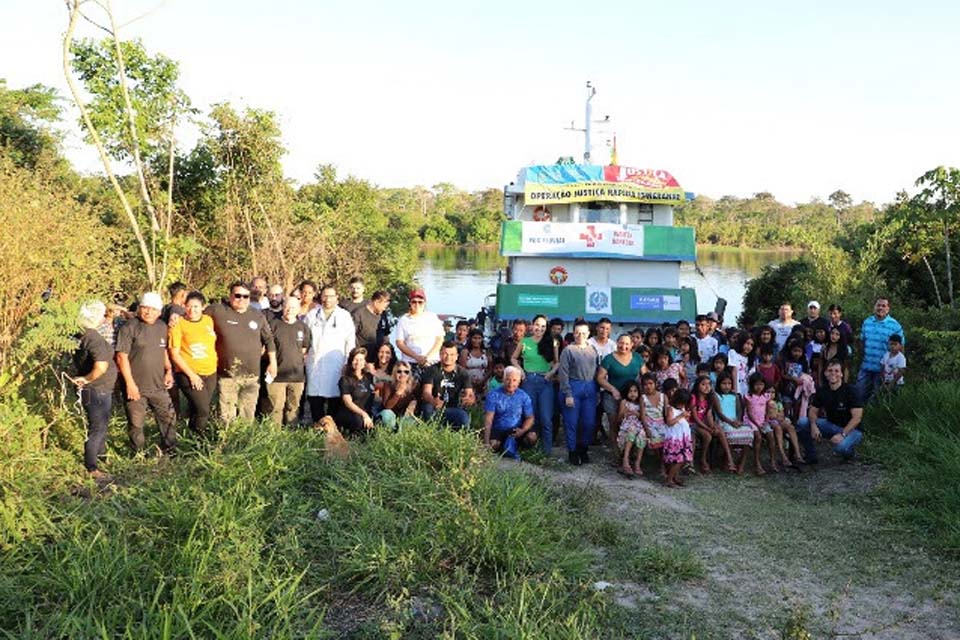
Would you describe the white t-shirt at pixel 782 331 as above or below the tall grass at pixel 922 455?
above

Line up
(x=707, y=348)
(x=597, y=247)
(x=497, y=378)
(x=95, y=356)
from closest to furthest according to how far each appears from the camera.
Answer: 1. (x=95, y=356)
2. (x=497, y=378)
3. (x=707, y=348)
4. (x=597, y=247)

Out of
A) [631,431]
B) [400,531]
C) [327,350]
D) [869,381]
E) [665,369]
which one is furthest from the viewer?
[869,381]

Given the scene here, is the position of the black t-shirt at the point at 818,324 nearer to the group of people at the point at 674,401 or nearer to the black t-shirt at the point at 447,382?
the group of people at the point at 674,401

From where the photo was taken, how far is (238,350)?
21.2 feet

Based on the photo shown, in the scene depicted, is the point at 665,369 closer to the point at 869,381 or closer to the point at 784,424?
the point at 784,424

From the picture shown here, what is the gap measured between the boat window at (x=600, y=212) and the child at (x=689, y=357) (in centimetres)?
878

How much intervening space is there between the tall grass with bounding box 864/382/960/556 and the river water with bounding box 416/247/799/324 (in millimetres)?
12201

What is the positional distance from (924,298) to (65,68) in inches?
656

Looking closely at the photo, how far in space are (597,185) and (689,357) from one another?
878 cm

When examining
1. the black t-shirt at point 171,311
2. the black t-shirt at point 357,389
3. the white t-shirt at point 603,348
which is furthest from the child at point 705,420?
the black t-shirt at point 171,311

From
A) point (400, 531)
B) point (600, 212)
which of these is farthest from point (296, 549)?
point (600, 212)

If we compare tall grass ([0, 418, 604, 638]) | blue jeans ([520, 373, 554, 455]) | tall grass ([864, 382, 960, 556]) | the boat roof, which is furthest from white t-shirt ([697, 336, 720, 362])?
the boat roof

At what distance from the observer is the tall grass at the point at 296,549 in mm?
3664

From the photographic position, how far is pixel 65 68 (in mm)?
9641
